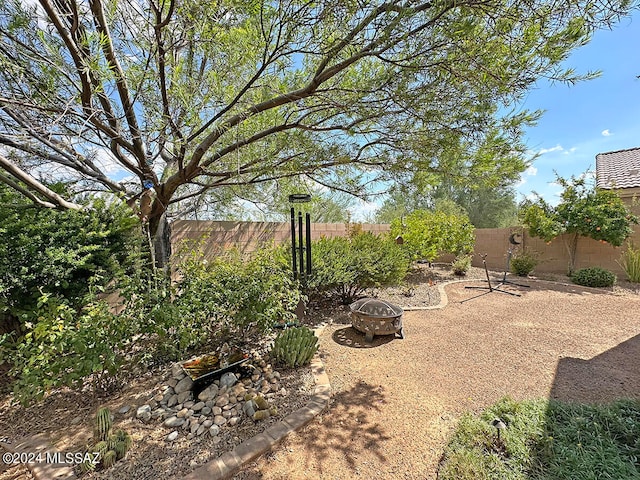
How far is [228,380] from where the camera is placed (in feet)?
7.91

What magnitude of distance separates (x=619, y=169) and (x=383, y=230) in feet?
27.4

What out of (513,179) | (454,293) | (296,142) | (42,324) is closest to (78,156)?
(42,324)

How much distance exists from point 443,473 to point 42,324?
2.98 metres

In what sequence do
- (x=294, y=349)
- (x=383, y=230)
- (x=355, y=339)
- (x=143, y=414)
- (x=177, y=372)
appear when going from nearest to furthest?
(x=143, y=414), (x=177, y=372), (x=294, y=349), (x=355, y=339), (x=383, y=230)

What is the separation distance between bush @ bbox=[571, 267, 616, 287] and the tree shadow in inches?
250

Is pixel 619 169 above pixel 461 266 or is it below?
above

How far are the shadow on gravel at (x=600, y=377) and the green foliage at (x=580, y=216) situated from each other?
5.04 metres

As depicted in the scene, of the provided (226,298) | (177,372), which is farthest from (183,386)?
(226,298)

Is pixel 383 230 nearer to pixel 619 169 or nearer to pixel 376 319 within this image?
pixel 376 319

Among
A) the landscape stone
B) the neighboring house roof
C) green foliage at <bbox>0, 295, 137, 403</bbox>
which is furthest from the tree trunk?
the neighboring house roof

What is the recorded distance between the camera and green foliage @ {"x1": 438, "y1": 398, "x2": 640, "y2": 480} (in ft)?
5.09

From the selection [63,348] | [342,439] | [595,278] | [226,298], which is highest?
[226,298]

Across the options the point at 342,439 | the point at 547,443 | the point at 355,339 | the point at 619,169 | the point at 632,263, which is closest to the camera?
the point at 547,443

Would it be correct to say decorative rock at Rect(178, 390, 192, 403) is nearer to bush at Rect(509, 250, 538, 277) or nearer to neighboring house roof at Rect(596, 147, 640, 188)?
bush at Rect(509, 250, 538, 277)
